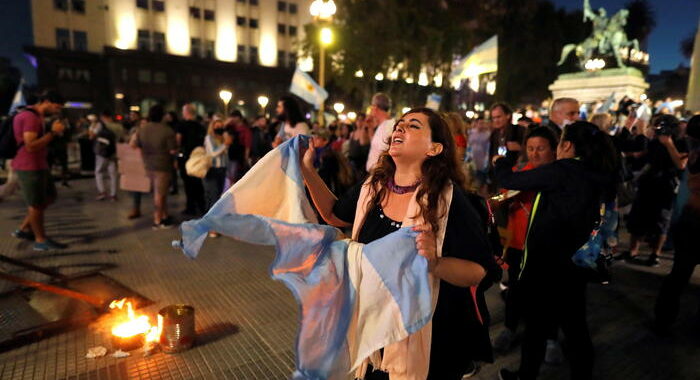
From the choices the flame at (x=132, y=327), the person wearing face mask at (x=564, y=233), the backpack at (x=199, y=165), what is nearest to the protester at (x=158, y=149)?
the backpack at (x=199, y=165)

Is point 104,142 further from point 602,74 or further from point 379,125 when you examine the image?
point 602,74

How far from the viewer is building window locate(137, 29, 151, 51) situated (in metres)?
41.9

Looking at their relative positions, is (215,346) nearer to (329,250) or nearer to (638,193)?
(329,250)

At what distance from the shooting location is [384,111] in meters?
5.87

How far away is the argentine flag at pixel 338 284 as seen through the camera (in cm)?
171

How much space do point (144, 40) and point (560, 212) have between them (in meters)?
47.1

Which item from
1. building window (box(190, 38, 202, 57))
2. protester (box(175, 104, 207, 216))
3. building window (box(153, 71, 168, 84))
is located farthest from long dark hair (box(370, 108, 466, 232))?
building window (box(190, 38, 202, 57))

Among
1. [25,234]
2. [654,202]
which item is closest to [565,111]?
[654,202]

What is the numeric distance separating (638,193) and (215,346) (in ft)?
20.6

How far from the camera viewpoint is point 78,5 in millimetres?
40125

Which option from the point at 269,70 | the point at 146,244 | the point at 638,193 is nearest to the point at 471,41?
the point at 269,70

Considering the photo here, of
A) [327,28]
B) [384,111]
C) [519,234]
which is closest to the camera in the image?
[519,234]

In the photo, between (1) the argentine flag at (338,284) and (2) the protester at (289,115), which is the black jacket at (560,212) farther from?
(2) the protester at (289,115)

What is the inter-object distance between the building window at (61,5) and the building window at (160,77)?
9.74m
